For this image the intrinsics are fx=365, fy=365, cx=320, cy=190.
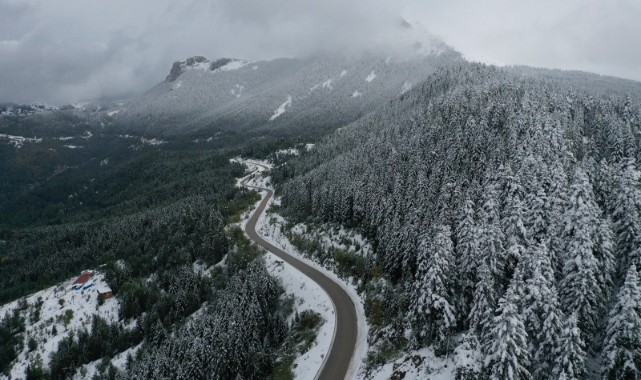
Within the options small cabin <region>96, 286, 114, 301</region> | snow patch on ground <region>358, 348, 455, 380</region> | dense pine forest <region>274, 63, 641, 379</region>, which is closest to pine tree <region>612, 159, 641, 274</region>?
dense pine forest <region>274, 63, 641, 379</region>

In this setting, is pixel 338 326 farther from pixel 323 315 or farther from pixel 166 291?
pixel 166 291

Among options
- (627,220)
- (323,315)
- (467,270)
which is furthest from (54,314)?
(627,220)

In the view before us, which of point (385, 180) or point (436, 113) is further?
point (436, 113)

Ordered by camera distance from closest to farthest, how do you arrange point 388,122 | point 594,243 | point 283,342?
1. point 594,243
2. point 283,342
3. point 388,122

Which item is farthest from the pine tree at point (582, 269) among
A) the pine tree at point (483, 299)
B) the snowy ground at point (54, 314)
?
the snowy ground at point (54, 314)

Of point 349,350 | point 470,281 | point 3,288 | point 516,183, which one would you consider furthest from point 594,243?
point 3,288

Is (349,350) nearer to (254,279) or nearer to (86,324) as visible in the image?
(254,279)
